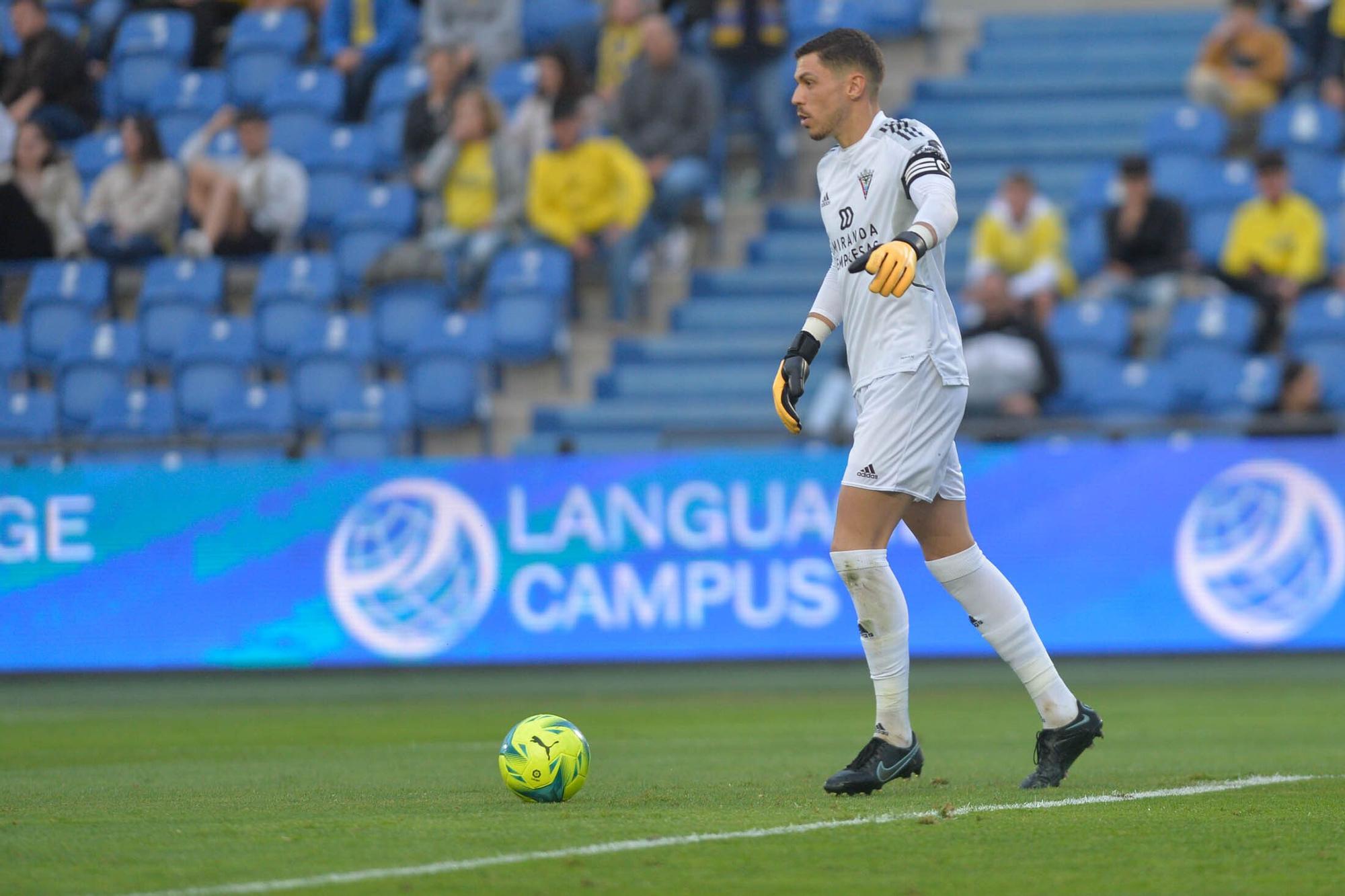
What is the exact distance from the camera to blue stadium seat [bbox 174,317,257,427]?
626 inches

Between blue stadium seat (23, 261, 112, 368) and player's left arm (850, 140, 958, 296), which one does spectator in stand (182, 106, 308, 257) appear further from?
player's left arm (850, 140, 958, 296)

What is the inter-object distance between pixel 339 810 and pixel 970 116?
13.7m

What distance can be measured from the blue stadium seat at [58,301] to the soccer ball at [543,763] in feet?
38.2

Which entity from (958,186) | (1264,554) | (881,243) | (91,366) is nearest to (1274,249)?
(1264,554)

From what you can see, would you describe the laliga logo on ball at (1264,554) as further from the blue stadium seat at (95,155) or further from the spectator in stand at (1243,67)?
the blue stadium seat at (95,155)

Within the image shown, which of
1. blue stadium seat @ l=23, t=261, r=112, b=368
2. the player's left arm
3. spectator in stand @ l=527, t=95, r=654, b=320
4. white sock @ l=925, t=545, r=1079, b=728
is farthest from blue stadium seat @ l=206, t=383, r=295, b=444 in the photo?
the player's left arm

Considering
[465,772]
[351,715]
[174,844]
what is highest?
[174,844]

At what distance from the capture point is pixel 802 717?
10227 mm

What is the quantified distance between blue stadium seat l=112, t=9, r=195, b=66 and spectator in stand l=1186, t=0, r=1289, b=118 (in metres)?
10.3

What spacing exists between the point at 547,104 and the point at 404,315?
2260 millimetres

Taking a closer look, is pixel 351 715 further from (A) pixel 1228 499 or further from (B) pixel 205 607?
(A) pixel 1228 499

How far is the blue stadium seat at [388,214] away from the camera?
1706 centimetres

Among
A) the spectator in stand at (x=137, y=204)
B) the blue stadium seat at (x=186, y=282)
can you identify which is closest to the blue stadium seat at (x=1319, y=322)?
the blue stadium seat at (x=186, y=282)

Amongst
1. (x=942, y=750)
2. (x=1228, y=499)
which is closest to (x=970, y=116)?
(x=1228, y=499)
